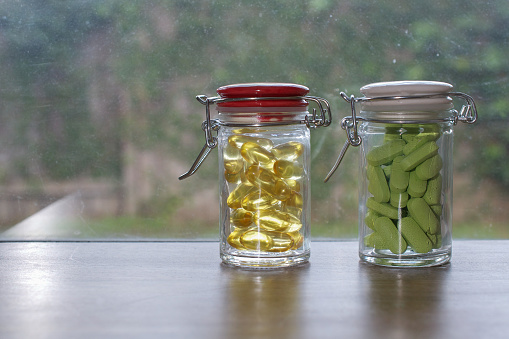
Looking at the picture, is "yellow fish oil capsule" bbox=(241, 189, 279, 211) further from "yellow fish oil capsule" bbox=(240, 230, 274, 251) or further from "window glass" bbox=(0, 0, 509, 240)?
"window glass" bbox=(0, 0, 509, 240)

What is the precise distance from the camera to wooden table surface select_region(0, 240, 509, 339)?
521 millimetres

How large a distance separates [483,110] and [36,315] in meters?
0.78

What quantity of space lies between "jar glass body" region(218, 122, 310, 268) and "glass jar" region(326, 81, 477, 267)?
77mm

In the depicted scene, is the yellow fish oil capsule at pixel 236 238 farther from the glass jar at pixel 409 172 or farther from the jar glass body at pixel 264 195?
the glass jar at pixel 409 172

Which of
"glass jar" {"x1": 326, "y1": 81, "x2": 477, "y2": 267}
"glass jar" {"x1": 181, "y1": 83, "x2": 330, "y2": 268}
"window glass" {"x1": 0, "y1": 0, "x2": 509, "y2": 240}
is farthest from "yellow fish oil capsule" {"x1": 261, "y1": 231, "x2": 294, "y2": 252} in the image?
"window glass" {"x1": 0, "y1": 0, "x2": 509, "y2": 240}

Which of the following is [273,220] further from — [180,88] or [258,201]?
[180,88]

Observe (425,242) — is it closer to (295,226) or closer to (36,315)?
(295,226)

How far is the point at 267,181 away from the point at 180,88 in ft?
1.35

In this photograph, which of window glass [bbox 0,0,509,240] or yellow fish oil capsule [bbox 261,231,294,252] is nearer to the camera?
yellow fish oil capsule [bbox 261,231,294,252]

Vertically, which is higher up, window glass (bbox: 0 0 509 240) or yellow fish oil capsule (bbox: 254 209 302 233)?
window glass (bbox: 0 0 509 240)

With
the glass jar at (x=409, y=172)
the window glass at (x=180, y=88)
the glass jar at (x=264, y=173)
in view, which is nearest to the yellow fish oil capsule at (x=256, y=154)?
the glass jar at (x=264, y=173)

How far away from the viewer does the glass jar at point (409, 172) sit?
71cm

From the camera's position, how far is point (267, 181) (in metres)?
0.72

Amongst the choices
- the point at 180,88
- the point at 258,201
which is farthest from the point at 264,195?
the point at 180,88
